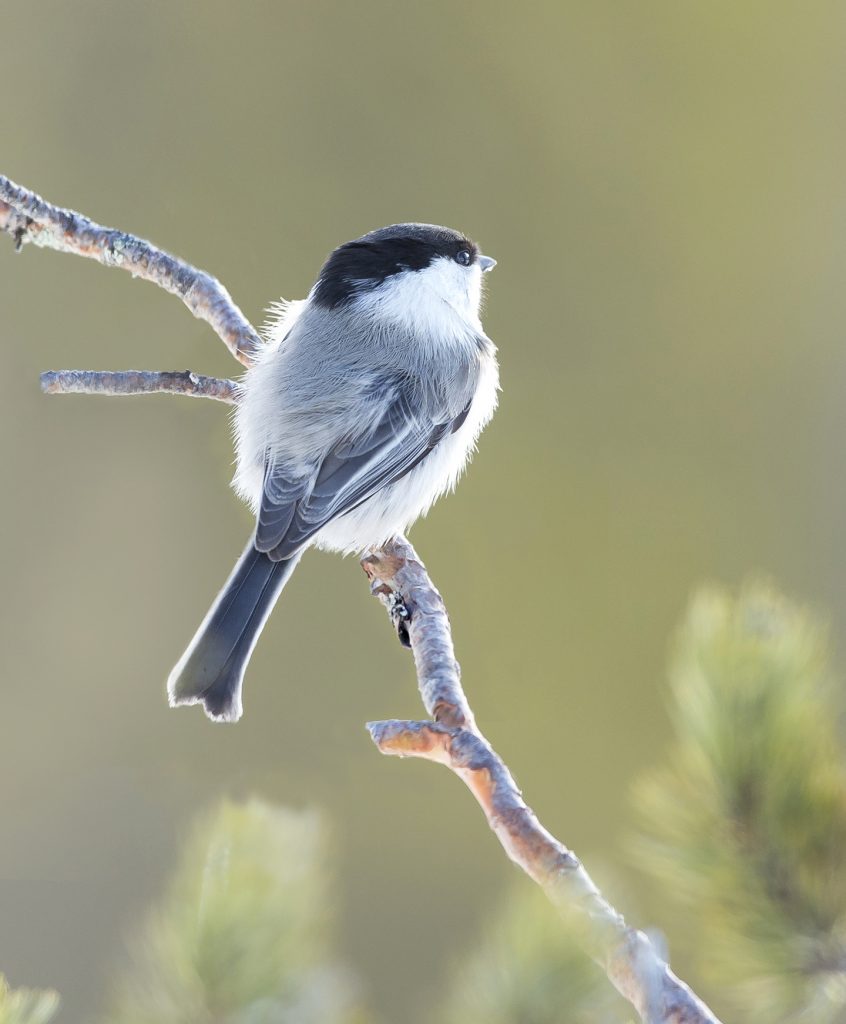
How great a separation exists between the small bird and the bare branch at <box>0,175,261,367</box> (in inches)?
2.3

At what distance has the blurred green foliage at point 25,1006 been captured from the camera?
0.48 metres

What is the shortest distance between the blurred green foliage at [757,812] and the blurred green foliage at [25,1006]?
313 mm

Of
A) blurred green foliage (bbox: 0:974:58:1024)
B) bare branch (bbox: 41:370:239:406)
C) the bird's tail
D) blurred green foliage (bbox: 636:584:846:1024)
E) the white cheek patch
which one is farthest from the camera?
the white cheek patch

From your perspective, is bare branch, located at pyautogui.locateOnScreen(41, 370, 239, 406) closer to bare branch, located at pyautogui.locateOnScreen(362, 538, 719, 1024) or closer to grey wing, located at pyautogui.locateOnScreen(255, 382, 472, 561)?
grey wing, located at pyautogui.locateOnScreen(255, 382, 472, 561)

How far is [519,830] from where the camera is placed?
0.62 metres

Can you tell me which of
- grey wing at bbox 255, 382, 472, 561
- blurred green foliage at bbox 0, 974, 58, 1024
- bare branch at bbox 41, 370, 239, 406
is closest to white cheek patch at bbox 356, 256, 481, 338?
grey wing at bbox 255, 382, 472, 561

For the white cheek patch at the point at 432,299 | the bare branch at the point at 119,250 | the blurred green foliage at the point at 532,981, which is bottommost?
the blurred green foliage at the point at 532,981

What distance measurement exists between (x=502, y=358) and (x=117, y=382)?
6.70ft

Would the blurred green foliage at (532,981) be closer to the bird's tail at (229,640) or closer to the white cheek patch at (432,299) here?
the bird's tail at (229,640)

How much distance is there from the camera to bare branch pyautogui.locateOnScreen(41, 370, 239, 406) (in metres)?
1.08

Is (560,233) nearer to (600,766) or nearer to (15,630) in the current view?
Answer: (600,766)

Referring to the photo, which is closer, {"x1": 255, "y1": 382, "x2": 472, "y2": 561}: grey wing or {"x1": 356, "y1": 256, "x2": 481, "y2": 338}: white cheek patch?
{"x1": 255, "y1": 382, "x2": 472, "y2": 561}: grey wing

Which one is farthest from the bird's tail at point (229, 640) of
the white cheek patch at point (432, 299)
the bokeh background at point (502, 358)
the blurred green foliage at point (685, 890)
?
the bokeh background at point (502, 358)

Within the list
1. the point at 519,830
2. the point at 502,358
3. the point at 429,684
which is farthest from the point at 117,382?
the point at 502,358
